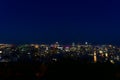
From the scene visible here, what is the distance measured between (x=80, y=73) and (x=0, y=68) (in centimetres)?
381

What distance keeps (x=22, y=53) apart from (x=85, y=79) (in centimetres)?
970

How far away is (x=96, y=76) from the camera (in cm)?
1045

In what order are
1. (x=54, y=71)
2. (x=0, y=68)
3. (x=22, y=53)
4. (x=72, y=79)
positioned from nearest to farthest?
(x=72, y=79)
(x=54, y=71)
(x=0, y=68)
(x=22, y=53)

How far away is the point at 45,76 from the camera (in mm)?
10688

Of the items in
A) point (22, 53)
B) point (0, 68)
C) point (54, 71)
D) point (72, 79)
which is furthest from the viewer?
point (22, 53)

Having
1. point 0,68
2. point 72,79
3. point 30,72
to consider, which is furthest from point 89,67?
point 0,68

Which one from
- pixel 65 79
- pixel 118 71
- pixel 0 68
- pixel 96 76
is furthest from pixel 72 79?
pixel 0 68

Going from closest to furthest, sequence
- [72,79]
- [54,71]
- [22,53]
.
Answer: [72,79], [54,71], [22,53]

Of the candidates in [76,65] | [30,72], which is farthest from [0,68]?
[76,65]

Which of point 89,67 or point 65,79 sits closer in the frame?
point 65,79

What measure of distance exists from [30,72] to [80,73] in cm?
219

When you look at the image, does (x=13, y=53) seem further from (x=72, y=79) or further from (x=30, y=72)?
(x=72, y=79)

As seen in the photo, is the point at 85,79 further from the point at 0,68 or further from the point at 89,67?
the point at 0,68

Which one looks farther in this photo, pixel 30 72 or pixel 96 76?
pixel 30 72
